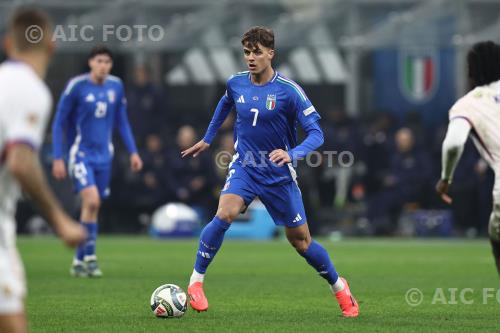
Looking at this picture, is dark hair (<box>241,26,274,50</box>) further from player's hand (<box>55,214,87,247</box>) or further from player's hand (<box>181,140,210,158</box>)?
Answer: player's hand (<box>55,214,87,247</box>)

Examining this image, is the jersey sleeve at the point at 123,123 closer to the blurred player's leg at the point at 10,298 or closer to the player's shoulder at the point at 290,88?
the player's shoulder at the point at 290,88

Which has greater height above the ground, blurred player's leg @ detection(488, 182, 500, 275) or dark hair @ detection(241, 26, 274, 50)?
dark hair @ detection(241, 26, 274, 50)

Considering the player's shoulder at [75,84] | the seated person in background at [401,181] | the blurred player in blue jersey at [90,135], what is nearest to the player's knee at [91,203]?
the blurred player in blue jersey at [90,135]

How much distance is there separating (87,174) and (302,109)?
200 inches

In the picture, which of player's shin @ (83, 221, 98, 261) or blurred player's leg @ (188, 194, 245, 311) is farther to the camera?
player's shin @ (83, 221, 98, 261)

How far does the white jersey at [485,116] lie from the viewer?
309 inches

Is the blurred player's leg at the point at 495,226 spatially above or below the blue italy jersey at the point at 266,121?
below

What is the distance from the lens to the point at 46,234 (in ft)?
81.9

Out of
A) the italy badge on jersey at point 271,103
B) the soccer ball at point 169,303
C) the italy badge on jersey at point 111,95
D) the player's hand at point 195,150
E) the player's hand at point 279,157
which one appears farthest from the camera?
the italy badge on jersey at point 111,95

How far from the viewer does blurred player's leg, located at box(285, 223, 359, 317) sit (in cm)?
1013

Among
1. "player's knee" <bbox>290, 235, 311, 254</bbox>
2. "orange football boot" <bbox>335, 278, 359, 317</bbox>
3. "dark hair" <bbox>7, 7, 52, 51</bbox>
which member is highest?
"dark hair" <bbox>7, 7, 52, 51</bbox>

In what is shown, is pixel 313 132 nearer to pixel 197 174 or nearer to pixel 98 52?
pixel 98 52

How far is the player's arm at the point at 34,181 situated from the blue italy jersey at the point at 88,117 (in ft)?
29.0

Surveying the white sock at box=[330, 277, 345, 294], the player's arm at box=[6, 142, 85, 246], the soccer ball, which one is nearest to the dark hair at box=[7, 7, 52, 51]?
the player's arm at box=[6, 142, 85, 246]
